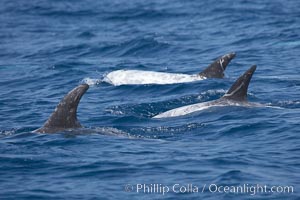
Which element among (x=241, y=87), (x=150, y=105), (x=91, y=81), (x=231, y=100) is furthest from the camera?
(x=91, y=81)

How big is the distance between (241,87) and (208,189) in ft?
19.8

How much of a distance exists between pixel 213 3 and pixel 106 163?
1066 inches

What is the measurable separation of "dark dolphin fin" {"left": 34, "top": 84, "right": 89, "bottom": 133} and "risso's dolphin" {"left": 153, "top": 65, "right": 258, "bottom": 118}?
324 cm

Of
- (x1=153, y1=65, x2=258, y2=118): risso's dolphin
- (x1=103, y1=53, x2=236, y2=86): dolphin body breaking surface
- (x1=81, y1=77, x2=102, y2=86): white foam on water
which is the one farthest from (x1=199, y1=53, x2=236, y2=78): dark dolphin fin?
(x1=153, y1=65, x2=258, y2=118): risso's dolphin

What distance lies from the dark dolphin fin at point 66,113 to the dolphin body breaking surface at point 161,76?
23.8 ft

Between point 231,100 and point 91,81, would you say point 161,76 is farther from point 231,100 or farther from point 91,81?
point 231,100

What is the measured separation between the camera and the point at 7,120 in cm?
1842

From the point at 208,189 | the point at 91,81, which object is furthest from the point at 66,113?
the point at 91,81

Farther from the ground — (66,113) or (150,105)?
(66,113)

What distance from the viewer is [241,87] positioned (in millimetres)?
17719

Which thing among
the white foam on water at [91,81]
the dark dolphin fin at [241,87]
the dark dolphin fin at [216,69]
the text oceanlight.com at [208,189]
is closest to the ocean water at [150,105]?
the text oceanlight.com at [208,189]

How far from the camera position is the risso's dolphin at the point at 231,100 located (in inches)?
695

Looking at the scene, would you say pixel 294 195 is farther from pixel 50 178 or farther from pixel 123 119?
pixel 123 119

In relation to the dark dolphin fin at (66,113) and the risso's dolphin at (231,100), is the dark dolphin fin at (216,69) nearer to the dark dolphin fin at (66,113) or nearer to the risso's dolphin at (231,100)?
the risso's dolphin at (231,100)
